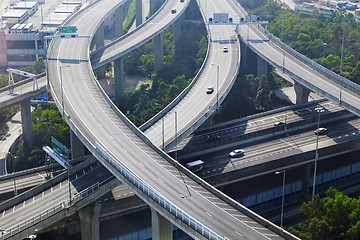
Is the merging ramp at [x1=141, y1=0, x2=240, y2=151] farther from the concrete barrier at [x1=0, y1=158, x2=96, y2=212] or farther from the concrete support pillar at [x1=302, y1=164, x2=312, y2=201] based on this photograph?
the concrete support pillar at [x1=302, y1=164, x2=312, y2=201]

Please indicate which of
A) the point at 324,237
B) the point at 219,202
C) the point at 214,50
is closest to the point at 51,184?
the point at 219,202

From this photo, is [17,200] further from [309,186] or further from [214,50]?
[214,50]

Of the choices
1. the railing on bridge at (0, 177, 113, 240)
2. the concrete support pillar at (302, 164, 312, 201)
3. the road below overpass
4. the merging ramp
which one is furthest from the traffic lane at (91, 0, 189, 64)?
the railing on bridge at (0, 177, 113, 240)

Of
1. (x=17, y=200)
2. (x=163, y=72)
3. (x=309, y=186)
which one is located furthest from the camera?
(x=163, y=72)

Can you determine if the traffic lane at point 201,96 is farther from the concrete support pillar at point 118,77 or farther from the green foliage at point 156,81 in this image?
the concrete support pillar at point 118,77

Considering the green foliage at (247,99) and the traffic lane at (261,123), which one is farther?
the green foliage at (247,99)

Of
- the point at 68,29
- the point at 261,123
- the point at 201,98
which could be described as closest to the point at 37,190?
Result: the point at 201,98

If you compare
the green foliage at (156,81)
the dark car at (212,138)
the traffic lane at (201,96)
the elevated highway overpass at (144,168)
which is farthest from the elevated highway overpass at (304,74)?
the elevated highway overpass at (144,168)
